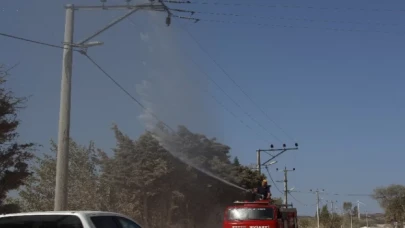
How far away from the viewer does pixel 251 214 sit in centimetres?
2091

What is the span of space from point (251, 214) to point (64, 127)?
30.2ft

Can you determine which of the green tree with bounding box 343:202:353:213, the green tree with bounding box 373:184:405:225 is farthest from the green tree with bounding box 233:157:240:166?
the green tree with bounding box 343:202:353:213

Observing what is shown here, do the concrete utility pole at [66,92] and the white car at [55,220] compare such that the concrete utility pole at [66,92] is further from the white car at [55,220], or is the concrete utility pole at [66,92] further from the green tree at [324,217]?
the green tree at [324,217]

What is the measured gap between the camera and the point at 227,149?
3600 cm

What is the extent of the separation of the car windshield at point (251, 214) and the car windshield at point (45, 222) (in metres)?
13.4

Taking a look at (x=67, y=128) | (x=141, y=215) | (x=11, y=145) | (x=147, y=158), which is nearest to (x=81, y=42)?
(x=67, y=128)

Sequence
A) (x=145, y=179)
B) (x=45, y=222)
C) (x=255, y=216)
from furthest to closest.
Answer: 1. (x=145, y=179)
2. (x=255, y=216)
3. (x=45, y=222)

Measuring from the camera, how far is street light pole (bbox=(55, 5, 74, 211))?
14.5m

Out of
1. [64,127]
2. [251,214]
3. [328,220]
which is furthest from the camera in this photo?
[328,220]

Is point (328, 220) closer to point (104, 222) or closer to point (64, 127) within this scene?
point (64, 127)

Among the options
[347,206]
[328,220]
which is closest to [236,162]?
[328,220]

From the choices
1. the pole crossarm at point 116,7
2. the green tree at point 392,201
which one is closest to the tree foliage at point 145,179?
the pole crossarm at point 116,7

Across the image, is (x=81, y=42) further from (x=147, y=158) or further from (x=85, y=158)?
(x=147, y=158)

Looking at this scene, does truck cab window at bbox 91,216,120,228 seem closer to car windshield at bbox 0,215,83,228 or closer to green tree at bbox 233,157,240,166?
car windshield at bbox 0,215,83,228
